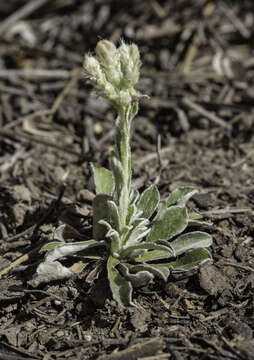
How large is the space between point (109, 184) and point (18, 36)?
3.93 metres

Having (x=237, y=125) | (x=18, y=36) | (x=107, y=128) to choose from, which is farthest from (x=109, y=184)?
(x=18, y=36)

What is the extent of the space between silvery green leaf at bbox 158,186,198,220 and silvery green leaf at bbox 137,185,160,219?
0.22 feet

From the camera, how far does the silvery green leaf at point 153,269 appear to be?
9.21 ft

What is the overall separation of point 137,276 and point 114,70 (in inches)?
48.5

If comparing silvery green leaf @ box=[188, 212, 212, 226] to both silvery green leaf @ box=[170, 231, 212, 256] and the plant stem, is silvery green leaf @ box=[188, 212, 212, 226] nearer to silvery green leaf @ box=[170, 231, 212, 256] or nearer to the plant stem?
silvery green leaf @ box=[170, 231, 212, 256]

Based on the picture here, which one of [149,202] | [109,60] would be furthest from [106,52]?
[149,202]

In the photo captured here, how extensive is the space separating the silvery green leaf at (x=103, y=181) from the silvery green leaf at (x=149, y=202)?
255mm

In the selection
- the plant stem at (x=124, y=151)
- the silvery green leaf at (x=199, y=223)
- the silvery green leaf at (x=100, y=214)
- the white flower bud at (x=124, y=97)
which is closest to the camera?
the white flower bud at (x=124, y=97)

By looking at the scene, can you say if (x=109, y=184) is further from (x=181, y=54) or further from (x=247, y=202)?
(x=181, y=54)

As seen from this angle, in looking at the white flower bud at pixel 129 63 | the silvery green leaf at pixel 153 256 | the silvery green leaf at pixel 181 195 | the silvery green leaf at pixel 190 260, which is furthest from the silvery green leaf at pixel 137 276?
the white flower bud at pixel 129 63

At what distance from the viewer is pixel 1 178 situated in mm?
4316

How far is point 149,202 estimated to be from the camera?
3244mm

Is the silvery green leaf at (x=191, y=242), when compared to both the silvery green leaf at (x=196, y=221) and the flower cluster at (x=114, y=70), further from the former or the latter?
the flower cluster at (x=114, y=70)

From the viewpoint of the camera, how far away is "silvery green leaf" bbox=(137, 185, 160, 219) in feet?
10.5
